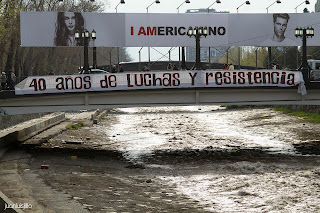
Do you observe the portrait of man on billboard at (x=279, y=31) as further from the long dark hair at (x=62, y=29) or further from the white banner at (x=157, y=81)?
the white banner at (x=157, y=81)

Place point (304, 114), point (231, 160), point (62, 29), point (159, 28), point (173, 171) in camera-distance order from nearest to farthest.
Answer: point (173, 171), point (231, 160), point (62, 29), point (159, 28), point (304, 114)

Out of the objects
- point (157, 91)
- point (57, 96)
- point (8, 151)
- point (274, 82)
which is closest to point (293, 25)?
point (274, 82)

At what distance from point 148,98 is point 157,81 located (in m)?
1.08

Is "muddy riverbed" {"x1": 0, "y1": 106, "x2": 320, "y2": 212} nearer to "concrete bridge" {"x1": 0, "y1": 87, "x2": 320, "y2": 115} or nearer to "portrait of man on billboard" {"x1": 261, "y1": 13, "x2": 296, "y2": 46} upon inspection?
"concrete bridge" {"x1": 0, "y1": 87, "x2": 320, "y2": 115}

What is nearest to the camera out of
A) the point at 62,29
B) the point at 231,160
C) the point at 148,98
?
the point at 231,160

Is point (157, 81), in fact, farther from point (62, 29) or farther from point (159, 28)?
point (62, 29)

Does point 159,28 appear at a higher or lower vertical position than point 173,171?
higher

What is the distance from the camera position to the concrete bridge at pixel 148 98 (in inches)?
1302

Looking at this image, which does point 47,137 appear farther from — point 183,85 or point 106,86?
point 183,85

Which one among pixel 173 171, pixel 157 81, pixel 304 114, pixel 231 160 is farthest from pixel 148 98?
pixel 304 114

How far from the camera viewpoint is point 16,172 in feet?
81.5

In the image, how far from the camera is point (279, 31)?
50.3 meters

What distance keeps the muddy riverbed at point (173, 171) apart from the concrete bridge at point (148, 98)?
2384mm

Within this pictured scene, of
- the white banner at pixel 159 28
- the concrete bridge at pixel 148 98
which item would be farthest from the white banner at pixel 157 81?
the white banner at pixel 159 28
